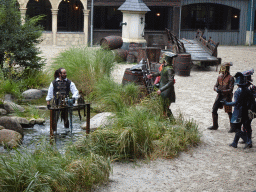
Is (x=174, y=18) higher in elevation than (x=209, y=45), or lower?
higher

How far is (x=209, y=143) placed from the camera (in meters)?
7.17

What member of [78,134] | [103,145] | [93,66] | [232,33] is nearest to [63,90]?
[78,134]

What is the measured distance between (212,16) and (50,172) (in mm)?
24161

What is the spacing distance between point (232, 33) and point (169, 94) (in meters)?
20.3

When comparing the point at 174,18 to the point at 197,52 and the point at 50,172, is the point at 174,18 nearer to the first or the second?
the point at 197,52

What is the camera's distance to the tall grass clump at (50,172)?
4.68m

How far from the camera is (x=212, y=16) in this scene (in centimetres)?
2738

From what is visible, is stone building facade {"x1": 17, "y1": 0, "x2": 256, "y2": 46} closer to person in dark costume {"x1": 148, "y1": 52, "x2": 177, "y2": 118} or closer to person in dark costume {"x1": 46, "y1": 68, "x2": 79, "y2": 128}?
person in dark costume {"x1": 46, "y1": 68, "x2": 79, "y2": 128}

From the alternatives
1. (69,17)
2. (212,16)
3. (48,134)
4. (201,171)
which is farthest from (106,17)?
(201,171)

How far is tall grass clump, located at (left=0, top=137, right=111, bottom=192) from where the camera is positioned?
15.4ft

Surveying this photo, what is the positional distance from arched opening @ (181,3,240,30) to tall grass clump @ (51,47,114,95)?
1636 cm

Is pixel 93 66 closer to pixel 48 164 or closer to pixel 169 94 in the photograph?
pixel 169 94

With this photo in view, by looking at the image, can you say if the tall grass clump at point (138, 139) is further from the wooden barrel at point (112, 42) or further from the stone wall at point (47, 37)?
the stone wall at point (47, 37)

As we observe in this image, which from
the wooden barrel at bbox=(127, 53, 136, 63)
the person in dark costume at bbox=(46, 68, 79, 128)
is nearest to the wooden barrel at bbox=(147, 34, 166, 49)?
the wooden barrel at bbox=(127, 53, 136, 63)
